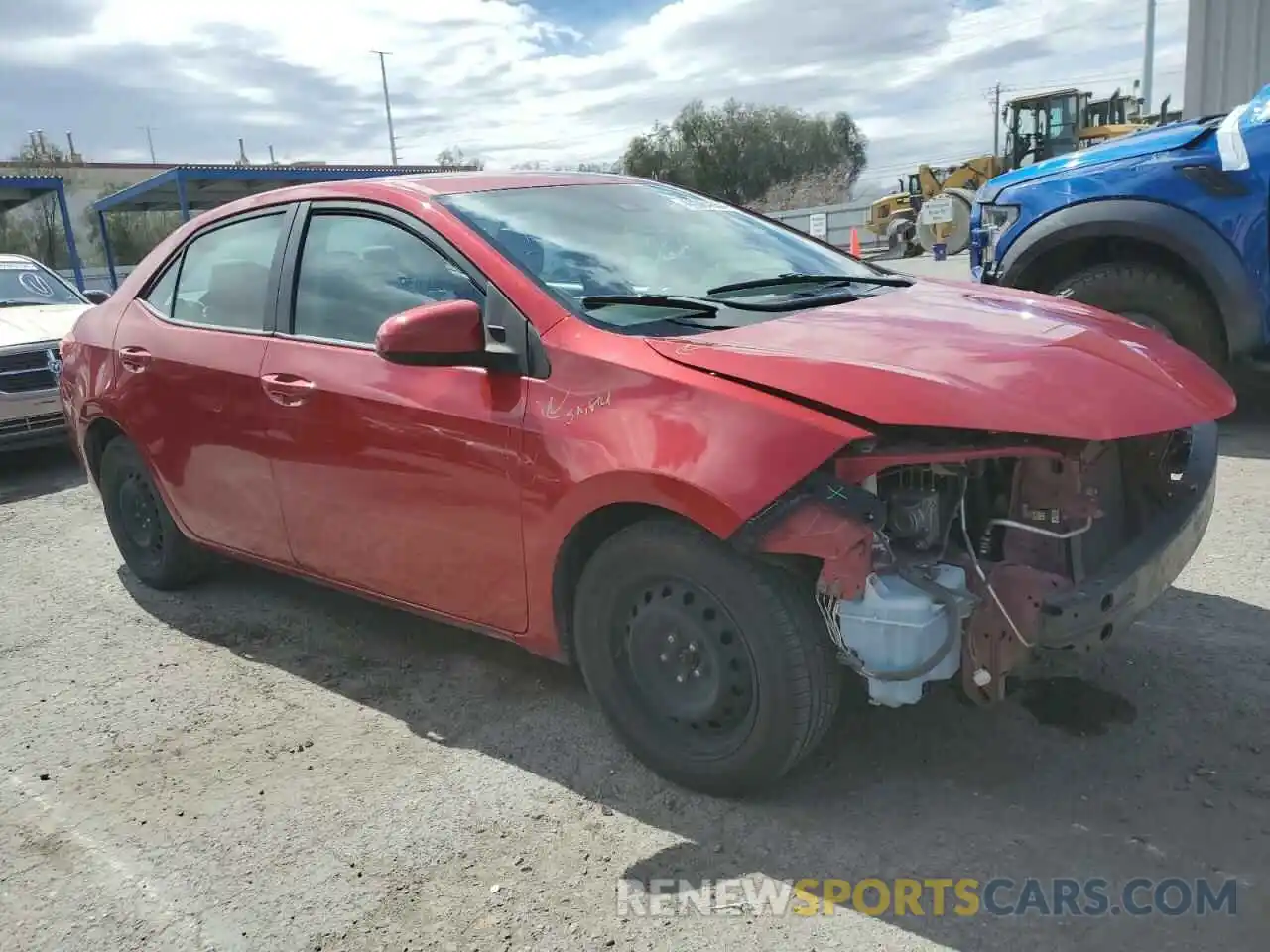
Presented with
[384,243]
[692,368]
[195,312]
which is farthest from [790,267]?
[195,312]

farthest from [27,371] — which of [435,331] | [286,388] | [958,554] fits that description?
[958,554]

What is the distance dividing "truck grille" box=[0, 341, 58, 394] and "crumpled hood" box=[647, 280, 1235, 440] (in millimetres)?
6571

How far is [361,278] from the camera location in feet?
11.3

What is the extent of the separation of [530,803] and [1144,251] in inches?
183

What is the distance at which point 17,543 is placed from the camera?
231 inches

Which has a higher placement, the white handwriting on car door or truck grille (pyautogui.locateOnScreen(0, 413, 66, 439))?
the white handwriting on car door

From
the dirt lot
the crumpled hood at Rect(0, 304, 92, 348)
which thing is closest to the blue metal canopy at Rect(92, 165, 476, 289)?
the crumpled hood at Rect(0, 304, 92, 348)

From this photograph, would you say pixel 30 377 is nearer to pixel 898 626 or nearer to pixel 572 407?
pixel 572 407

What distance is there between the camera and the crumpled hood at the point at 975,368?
2287 millimetres

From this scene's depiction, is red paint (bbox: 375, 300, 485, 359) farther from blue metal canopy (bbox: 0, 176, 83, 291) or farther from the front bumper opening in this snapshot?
blue metal canopy (bbox: 0, 176, 83, 291)

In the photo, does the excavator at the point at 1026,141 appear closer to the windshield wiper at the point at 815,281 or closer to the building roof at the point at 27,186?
the building roof at the point at 27,186

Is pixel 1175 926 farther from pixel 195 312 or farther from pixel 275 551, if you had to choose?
pixel 195 312

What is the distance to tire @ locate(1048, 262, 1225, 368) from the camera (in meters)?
5.38

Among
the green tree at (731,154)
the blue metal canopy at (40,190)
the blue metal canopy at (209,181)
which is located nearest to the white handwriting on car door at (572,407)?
the blue metal canopy at (209,181)
